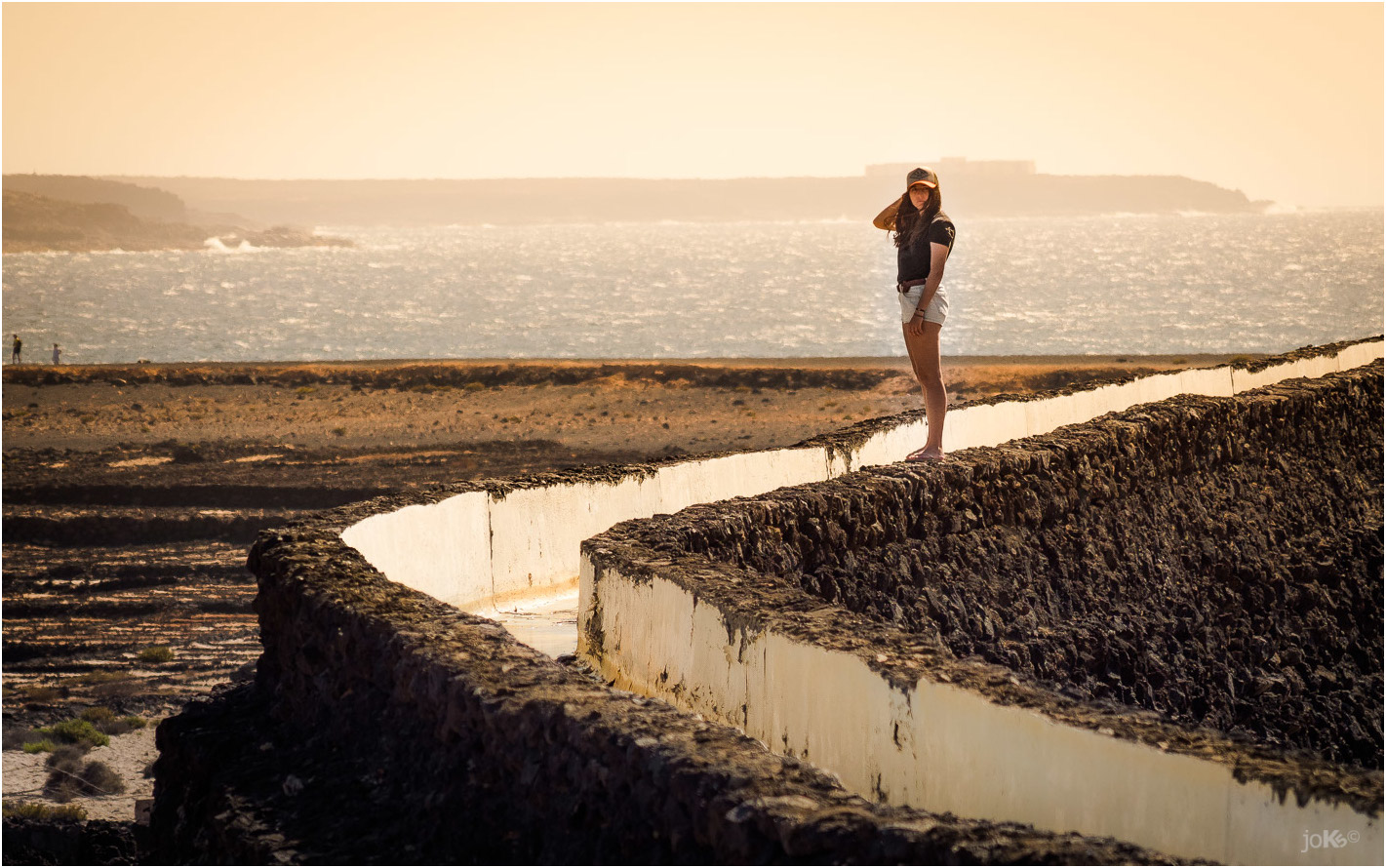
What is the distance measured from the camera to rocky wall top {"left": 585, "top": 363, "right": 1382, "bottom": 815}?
470cm

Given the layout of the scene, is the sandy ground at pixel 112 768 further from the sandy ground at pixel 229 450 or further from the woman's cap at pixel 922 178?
the woman's cap at pixel 922 178

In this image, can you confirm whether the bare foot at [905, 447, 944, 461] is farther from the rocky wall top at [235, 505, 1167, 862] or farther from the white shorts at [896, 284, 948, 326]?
the rocky wall top at [235, 505, 1167, 862]

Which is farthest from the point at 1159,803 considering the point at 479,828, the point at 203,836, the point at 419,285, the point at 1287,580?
the point at 419,285

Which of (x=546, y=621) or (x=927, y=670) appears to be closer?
(x=927, y=670)

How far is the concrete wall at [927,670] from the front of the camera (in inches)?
136

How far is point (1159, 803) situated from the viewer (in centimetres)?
353

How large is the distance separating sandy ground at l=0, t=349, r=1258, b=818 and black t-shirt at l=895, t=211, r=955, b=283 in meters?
10.6

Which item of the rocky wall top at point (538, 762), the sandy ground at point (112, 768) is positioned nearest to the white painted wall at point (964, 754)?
the rocky wall top at point (538, 762)

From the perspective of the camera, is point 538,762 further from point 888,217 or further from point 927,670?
point 888,217

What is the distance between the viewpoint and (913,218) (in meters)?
7.93

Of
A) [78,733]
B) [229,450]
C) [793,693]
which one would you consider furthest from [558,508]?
[229,450]

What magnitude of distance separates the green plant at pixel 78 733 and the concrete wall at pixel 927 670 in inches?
427

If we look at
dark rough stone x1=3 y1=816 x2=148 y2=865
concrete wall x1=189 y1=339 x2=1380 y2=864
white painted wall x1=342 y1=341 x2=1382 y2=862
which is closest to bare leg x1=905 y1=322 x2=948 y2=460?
white painted wall x1=342 y1=341 x2=1382 y2=862

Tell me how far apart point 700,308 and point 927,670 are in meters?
99.2
